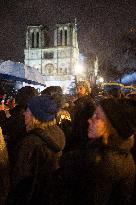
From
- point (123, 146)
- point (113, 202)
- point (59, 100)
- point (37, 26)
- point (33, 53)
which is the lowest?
point (113, 202)

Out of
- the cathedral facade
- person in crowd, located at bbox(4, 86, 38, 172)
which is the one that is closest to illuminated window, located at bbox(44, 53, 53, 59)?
the cathedral facade

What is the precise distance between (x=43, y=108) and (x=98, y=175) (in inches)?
41.4

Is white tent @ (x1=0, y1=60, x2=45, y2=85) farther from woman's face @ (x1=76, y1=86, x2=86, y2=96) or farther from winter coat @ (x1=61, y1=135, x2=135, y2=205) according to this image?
winter coat @ (x1=61, y1=135, x2=135, y2=205)

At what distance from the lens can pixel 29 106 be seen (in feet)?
10.3

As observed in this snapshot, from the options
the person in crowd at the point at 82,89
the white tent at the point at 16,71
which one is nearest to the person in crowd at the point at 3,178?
the person in crowd at the point at 82,89

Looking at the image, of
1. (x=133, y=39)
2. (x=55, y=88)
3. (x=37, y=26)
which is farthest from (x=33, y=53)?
(x=55, y=88)

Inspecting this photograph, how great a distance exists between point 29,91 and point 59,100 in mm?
602

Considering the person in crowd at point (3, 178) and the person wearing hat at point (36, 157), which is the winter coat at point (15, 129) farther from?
the person in crowd at point (3, 178)

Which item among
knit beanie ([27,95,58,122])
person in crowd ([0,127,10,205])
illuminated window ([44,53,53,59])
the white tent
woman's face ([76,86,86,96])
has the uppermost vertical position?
illuminated window ([44,53,53,59])

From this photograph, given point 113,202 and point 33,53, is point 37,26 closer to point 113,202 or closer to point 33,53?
point 33,53

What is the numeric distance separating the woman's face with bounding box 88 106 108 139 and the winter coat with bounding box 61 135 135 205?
0.21 ft

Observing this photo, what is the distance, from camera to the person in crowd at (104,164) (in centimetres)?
225

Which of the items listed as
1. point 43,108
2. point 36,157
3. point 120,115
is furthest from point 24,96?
point 120,115

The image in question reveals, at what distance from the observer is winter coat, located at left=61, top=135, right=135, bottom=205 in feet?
7.37
